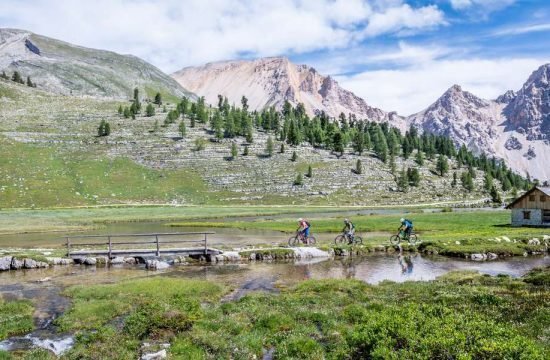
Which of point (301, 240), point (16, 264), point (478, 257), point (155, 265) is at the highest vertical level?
point (301, 240)

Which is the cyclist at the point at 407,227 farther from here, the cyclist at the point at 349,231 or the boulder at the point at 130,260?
the boulder at the point at 130,260

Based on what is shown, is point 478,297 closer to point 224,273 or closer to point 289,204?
point 224,273

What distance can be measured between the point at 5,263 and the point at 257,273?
23.2 metres

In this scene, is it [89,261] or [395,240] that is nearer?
[89,261]

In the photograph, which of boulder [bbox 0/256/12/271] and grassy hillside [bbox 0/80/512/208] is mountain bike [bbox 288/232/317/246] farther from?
grassy hillside [bbox 0/80/512/208]

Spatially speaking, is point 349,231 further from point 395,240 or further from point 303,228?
point 395,240

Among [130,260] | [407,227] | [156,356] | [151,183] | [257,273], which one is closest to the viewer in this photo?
[156,356]

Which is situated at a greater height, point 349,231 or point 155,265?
point 349,231

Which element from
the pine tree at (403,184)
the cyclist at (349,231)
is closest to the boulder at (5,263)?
the cyclist at (349,231)

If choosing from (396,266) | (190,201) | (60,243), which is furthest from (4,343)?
(190,201)

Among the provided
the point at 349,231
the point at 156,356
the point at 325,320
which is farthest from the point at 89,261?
the point at 325,320

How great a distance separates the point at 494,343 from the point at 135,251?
39959mm

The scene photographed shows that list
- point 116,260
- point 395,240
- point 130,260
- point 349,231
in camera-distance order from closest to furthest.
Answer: point 116,260 → point 130,260 → point 349,231 → point 395,240

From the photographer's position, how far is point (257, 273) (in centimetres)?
3853
